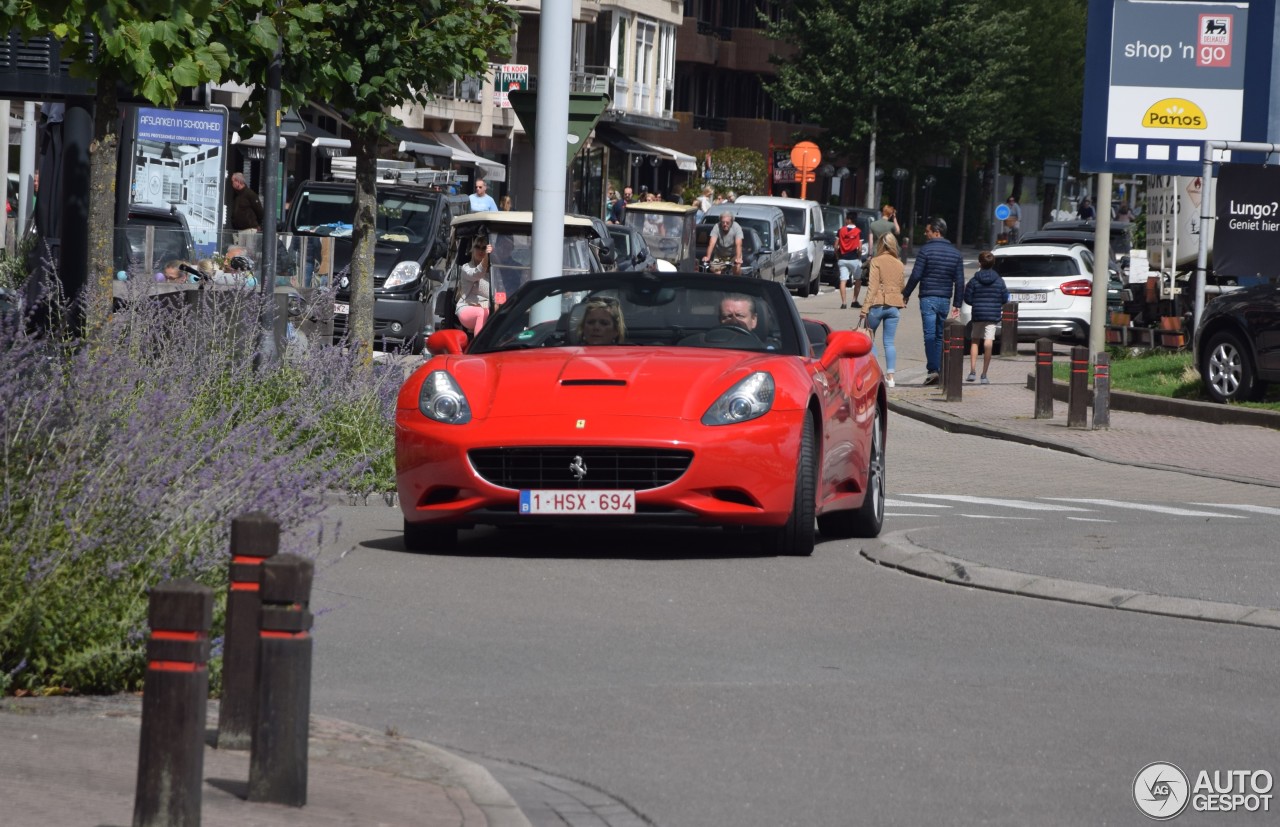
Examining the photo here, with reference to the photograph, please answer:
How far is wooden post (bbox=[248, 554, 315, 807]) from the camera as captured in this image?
5.09 m

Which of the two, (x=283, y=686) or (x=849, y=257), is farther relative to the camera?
(x=849, y=257)

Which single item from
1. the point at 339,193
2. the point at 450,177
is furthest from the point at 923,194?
the point at 339,193

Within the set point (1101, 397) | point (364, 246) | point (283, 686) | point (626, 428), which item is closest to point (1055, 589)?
point (626, 428)

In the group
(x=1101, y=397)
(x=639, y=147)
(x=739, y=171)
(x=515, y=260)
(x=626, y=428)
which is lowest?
(x=1101, y=397)

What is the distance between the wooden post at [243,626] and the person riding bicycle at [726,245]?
114ft

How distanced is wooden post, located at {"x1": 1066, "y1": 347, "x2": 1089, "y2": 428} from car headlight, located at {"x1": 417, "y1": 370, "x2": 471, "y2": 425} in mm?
11339

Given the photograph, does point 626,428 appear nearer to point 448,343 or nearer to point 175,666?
point 448,343

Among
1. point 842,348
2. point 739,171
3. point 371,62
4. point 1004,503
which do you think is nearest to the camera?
point 842,348

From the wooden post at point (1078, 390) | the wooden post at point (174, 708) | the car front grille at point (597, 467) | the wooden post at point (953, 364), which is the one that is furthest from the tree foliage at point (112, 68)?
the wooden post at point (953, 364)

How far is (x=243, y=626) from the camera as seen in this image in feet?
18.5

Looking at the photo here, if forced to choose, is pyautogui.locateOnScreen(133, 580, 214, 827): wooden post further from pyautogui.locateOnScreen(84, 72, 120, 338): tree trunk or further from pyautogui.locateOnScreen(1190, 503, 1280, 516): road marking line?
pyautogui.locateOnScreen(1190, 503, 1280, 516): road marking line

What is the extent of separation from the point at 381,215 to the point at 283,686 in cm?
2584

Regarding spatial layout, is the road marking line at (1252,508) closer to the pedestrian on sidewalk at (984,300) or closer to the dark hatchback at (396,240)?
the pedestrian on sidewalk at (984,300)

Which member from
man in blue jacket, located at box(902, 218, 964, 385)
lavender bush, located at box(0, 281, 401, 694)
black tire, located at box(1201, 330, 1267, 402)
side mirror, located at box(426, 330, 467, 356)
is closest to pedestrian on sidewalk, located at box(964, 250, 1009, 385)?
man in blue jacket, located at box(902, 218, 964, 385)
